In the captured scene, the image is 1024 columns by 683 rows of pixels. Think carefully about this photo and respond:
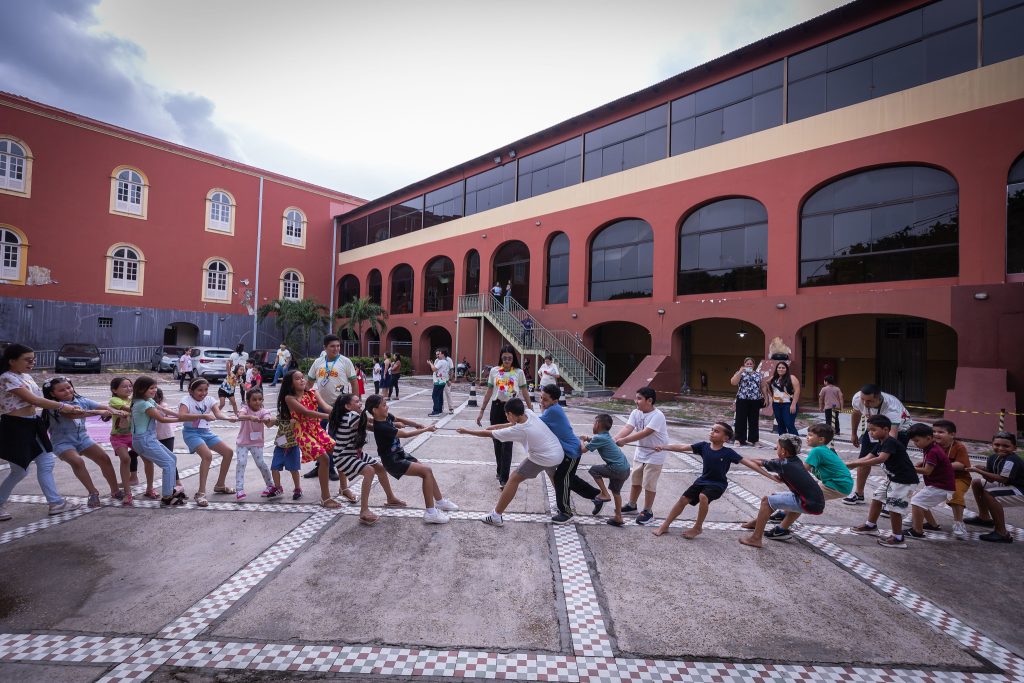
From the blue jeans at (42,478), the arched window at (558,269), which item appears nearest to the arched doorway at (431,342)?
the arched window at (558,269)

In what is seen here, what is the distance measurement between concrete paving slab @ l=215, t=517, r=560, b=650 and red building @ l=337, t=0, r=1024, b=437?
38.3 feet

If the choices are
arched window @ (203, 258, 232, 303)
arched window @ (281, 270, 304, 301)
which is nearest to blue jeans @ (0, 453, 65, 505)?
arched window @ (203, 258, 232, 303)

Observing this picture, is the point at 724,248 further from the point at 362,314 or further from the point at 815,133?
the point at 362,314

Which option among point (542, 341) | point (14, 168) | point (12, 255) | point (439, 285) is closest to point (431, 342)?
point (439, 285)

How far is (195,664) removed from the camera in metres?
2.72

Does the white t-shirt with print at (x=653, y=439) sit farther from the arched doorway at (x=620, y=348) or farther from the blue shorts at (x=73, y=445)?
the arched doorway at (x=620, y=348)

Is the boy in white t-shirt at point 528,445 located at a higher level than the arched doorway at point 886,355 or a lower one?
lower

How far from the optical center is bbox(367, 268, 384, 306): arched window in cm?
3089

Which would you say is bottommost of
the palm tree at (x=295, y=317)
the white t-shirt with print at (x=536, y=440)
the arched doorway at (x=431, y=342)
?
the white t-shirt with print at (x=536, y=440)

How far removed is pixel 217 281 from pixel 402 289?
35.6 feet

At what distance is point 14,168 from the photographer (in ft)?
74.2

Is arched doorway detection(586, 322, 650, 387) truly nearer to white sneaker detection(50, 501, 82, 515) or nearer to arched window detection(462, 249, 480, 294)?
arched window detection(462, 249, 480, 294)

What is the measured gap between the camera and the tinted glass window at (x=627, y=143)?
720 inches

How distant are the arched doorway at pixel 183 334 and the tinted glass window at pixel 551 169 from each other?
21.1 m
